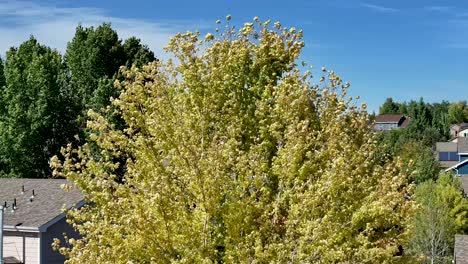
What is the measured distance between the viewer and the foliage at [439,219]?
35.4 metres

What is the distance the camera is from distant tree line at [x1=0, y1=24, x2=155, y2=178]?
43.0 metres

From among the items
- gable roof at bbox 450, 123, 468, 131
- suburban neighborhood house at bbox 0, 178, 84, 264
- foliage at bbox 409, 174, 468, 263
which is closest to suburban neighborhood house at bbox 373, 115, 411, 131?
gable roof at bbox 450, 123, 468, 131

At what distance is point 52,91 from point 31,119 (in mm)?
2388

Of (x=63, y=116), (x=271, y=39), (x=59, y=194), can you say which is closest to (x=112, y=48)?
(x=63, y=116)

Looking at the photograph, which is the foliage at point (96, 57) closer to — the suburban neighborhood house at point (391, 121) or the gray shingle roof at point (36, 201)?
the gray shingle roof at point (36, 201)

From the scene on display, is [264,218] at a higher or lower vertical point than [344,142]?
lower

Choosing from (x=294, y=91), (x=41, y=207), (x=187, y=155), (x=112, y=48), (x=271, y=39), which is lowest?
(x=41, y=207)

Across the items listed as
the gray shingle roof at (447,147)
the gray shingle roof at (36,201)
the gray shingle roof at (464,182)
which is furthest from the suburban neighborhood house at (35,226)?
the gray shingle roof at (447,147)

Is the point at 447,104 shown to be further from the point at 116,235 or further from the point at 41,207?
the point at 116,235

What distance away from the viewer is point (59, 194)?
26.7 meters

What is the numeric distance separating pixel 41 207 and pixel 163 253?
17087 mm

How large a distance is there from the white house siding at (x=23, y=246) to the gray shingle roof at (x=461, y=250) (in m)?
14.6

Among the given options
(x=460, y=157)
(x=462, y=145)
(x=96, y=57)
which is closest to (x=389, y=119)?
(x=462, y=145)

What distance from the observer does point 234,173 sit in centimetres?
1004
